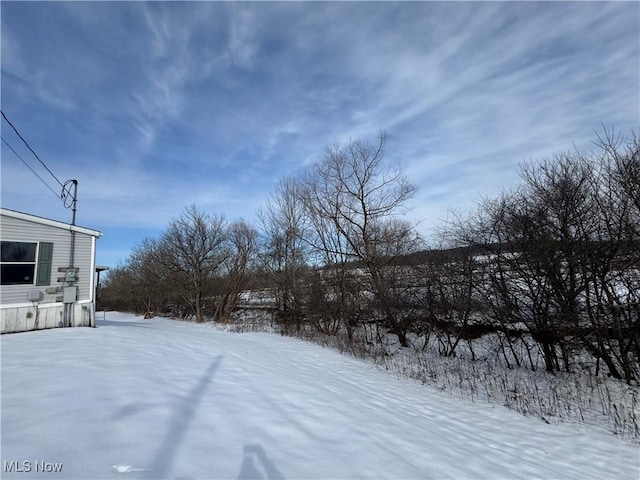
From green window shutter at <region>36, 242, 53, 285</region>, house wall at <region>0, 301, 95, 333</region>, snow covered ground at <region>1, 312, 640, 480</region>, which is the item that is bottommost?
snow covered ground at <region>1, 312, 640, 480</region>

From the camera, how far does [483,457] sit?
148 inches

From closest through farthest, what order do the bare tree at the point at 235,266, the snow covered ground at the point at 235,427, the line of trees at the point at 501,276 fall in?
the snow covered ground at the point at 235,427 < the line of trees at the point at 501,276 < the bare tree at the point at 235,266

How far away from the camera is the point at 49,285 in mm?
8156

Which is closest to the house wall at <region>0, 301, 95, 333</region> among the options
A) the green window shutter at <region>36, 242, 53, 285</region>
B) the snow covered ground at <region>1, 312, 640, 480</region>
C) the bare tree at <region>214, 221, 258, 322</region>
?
the green window shutter at <region>36, 242, 53, 285</region>

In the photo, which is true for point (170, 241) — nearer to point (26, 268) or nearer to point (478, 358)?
point (26, 268)

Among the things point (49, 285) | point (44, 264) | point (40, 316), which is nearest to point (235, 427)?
point (40, 316)

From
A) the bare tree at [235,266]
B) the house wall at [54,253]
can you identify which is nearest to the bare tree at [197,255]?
the bare tree at [235,266]

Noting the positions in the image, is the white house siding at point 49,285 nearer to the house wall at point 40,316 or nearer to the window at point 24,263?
the house wall at point 40,316

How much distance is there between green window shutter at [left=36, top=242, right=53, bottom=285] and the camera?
8008 mm

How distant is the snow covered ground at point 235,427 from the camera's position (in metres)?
2.48

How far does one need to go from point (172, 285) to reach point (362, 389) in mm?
25401

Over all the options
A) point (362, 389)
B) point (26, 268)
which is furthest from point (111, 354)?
point (26, 268)

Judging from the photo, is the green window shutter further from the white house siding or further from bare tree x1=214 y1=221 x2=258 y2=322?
bare tree x1=214 y1=221 x2=258 y2=322

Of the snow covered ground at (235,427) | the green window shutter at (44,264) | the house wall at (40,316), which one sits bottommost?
the snow covered ground at (235,427)
